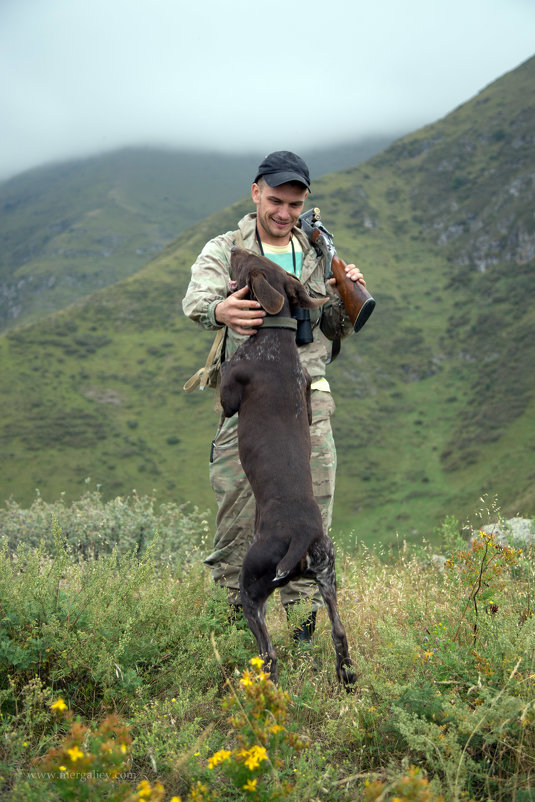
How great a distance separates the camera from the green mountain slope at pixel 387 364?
6981 centimetres

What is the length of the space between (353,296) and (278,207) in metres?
0.76

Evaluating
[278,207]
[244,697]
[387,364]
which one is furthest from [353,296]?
[387,364]

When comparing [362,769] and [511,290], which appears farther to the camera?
[511,290]

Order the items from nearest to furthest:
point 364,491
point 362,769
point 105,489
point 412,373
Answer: point 362,769, point 105,489, point 364,491, point 412,373

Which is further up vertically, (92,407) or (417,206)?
(417,206)

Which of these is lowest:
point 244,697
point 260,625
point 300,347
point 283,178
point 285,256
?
point 244,697

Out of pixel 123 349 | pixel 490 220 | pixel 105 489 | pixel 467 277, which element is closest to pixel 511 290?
pixel 467 277

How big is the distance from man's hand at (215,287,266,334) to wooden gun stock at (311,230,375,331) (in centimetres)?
79

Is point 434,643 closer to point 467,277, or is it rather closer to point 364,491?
point 364,491

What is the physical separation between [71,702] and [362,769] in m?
1.43

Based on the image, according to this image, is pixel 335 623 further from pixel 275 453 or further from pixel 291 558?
pixel 275 453

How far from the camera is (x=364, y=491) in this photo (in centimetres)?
7175

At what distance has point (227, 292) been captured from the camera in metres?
4.10

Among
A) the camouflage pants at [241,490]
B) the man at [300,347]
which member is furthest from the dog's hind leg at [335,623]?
the camouflage pants at [241,490]
